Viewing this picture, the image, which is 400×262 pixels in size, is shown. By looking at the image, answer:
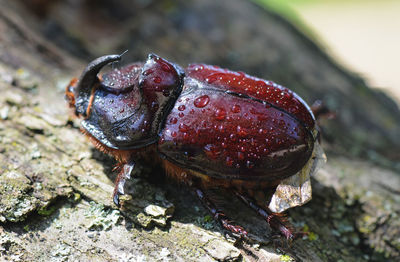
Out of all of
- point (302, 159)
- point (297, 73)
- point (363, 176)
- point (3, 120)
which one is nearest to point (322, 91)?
point (297, 73)

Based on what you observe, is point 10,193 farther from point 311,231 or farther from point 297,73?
point 297,73

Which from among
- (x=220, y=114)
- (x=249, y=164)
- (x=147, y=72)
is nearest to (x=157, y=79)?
(x=147, y=72)

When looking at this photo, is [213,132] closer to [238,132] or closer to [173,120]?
[238,132]

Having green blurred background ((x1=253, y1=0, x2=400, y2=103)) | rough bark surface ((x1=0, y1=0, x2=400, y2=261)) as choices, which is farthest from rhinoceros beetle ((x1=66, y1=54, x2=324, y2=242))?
green blurred background ((x1=253, y1=0, x2=400, y2=103))

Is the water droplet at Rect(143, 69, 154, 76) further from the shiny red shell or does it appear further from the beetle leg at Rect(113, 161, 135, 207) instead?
the beetle leg at Rect(113, 161, 135, 207)

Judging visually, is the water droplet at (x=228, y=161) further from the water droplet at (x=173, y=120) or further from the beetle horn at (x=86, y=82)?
the beetle horn at (x=86, y=82)
